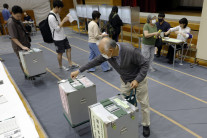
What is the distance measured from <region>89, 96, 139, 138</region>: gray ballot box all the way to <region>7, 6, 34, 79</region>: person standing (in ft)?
10.7

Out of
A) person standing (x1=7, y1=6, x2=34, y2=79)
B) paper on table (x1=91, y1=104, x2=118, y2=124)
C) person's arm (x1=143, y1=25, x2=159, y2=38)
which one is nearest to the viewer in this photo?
paper on table (x1=91, y1=104, x2=118, y2=124)

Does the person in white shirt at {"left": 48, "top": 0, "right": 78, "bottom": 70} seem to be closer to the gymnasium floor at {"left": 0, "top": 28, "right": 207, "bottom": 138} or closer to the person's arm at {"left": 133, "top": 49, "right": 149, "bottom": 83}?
the gymnasium floor at {"left": 0, "top": 28, "right": 207, "bottom": 138}

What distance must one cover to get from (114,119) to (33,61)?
328 centimetres

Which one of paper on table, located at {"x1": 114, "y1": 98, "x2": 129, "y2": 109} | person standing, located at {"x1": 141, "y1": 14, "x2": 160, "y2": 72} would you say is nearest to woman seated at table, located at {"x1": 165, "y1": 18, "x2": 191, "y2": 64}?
person standing, located at {"x1": 141, "y1": 14, "x2": 160, "y2": 72}

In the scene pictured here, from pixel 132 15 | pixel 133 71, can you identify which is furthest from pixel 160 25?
pixel 133 71

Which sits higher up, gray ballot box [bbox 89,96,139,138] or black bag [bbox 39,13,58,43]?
black bag [bbox 39,13,58,43]

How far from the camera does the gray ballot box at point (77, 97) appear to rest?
265 cm

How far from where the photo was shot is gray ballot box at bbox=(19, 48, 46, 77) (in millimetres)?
4367

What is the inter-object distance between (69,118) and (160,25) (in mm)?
4365

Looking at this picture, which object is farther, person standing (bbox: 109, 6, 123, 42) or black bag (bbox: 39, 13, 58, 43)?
person standing (bbox: 109, 6, 123, 42)

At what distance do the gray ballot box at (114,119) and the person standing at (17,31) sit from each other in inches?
128

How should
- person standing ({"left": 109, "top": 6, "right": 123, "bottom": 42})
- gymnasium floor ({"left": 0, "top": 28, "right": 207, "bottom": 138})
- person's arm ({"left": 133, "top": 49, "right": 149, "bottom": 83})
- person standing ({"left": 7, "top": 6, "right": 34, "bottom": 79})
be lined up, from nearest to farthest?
person's arm ({"left": 133, "top": 49, "right": 149, "bottom": 83}) < gymnasium floor ({"left": 0, "top": 28, "right": 207, "bottom": 138}) < person standing ({"left": 7, "top": 6, "right": 34, "bottom": 79}) < person standing ({"left": 109, "top": 6, "right": 123, "bottom": 42})

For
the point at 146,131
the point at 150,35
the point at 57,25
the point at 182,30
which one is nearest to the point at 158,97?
the point at 146,131

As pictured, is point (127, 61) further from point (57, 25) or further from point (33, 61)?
point (57, 25)
